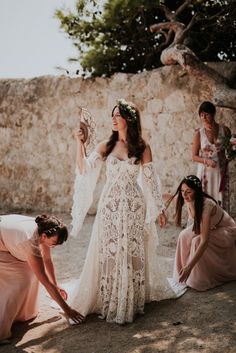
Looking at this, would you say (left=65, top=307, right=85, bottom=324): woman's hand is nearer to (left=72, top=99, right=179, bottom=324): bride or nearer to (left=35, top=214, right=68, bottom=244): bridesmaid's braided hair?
(left=72, top=99, right=179, bottom=324): bride

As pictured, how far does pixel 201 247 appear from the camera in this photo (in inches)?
151

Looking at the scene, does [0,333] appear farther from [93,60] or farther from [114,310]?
[93,60]

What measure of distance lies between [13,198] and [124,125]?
5149 mm

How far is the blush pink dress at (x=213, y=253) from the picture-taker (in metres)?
3.94

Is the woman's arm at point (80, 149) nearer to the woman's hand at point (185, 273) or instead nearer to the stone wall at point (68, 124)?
the woman's hand at point (185, 273)

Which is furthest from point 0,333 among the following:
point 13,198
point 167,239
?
point 13,198

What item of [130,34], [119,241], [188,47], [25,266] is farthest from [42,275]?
[130,34]

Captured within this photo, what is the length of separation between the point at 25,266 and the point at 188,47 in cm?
460

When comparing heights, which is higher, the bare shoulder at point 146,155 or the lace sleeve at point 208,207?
the bare shoulder at point 146,155

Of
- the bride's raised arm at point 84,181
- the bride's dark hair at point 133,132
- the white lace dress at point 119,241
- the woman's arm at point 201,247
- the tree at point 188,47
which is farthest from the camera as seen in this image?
the tree at point 188,47

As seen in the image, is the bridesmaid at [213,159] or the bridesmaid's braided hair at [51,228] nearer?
the bridesmaid's braided hair at [51,228]

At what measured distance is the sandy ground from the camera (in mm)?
2930

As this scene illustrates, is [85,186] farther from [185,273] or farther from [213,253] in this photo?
[213,253]

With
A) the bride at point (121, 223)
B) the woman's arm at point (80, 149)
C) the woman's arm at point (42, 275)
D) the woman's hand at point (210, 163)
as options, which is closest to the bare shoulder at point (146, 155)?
the bride at point (121, 223)
